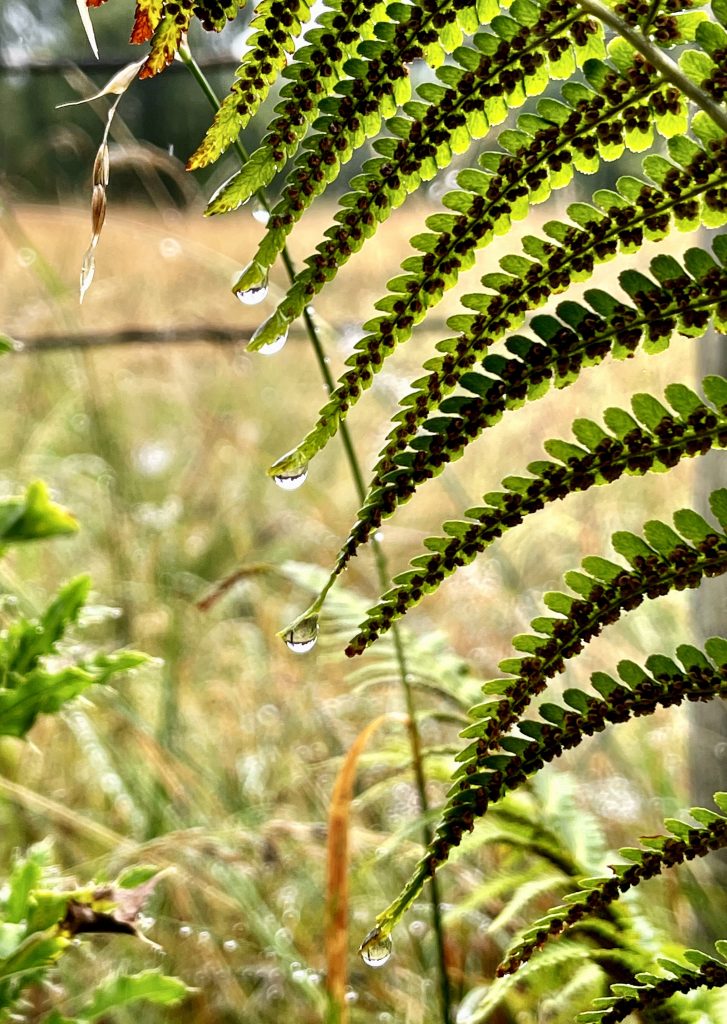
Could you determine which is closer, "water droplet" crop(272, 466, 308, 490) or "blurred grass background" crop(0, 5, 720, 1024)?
"water droplet" crop(272, 466, 308, 490)

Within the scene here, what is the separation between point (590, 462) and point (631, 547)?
62 mm

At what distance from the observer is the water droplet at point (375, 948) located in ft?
2.05

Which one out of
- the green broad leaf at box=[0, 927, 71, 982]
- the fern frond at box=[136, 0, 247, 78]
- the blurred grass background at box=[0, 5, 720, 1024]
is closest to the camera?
the fern frond at box=[136, 0, 247, 78]

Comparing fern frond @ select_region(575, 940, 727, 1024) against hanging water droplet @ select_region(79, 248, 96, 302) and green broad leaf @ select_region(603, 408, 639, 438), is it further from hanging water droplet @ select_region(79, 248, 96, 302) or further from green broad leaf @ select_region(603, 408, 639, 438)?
hanging water droplet @ select_region(79, 248, 96, 302)

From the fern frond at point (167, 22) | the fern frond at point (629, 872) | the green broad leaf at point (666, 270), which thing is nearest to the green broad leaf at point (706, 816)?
the fern frond at point (629, 872)

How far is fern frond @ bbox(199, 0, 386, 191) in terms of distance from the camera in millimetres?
627

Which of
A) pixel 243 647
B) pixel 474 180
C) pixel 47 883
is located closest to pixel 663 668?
pixel 474 180

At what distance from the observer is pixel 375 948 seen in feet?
2.20

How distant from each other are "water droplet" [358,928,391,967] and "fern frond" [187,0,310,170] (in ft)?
1.62

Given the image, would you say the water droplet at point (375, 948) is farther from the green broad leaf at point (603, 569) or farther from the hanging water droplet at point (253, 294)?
the hanging water droplet at point (253, 294)

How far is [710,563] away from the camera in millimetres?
645

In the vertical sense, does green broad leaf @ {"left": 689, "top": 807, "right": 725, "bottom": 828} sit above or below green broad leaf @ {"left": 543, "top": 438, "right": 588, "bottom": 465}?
below

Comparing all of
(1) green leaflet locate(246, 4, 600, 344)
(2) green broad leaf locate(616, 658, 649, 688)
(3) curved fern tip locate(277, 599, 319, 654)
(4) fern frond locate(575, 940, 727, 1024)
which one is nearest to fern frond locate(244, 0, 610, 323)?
(1) green leaflet locate(246, 4, 600, 344)

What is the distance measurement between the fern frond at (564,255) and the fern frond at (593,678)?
0.15 metres
